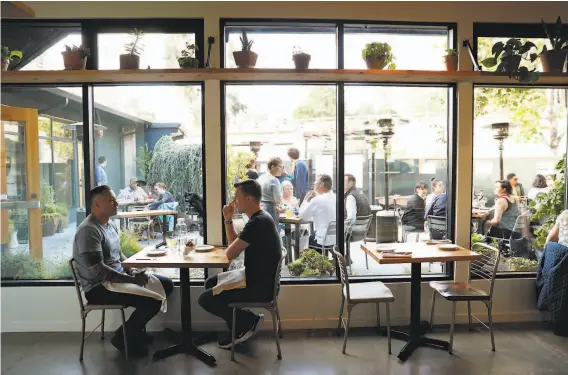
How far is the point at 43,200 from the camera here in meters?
4.11

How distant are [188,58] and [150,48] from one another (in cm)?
53

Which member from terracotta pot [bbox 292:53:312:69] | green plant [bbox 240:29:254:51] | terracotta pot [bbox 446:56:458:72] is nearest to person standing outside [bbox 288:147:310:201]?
terracotta pot [bbox 292:53:312:69]

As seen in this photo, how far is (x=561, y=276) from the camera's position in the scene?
12.2 feet

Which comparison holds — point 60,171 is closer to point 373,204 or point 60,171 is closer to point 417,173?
point 373,204

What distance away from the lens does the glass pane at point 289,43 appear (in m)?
4.05

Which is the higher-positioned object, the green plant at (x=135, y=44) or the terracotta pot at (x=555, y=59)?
the green plant at (x=135, y=44)

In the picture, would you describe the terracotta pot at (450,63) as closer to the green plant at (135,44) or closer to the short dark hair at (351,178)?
the short dark hair at (351,178)

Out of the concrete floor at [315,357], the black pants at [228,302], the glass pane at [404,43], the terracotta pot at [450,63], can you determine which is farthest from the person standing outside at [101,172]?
the terracotta pot at [450,63]

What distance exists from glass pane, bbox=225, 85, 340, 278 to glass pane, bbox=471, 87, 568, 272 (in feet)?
4.71

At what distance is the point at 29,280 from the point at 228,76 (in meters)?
2.66

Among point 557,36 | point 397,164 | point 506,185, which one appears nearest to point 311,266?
point 397,164

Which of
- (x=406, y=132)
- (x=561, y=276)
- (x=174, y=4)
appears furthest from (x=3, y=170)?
(x=561, y=276)

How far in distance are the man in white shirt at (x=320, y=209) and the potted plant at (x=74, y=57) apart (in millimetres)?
2372

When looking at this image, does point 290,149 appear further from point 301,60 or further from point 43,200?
point 43,200
